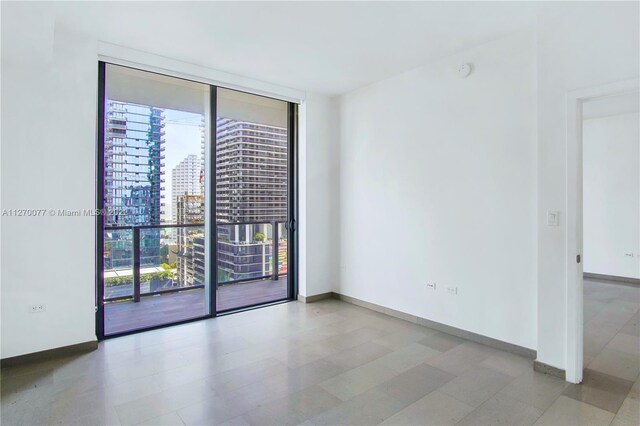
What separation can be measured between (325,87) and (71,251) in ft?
11.2

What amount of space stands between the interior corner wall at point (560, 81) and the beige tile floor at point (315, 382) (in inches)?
19.6

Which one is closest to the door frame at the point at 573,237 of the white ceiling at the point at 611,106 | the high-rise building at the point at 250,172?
the white ceiling at the point at 611,106

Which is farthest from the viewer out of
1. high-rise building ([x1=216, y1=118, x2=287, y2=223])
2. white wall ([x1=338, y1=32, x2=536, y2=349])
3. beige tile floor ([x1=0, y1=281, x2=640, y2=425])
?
high-rise building ([x1=216, y1=118, x2=287, y2=223])

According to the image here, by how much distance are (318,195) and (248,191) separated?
0.97m

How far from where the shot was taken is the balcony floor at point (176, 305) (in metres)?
4.03

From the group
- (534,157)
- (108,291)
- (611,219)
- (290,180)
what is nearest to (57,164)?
(108,291)

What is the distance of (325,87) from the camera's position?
15.5ft

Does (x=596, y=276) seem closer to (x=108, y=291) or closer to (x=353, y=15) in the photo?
(x=353, y=15)

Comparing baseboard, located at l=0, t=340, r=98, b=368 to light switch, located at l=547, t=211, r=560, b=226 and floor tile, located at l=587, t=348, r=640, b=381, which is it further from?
floor tile, located at l=587, t=348, r=640, b=381

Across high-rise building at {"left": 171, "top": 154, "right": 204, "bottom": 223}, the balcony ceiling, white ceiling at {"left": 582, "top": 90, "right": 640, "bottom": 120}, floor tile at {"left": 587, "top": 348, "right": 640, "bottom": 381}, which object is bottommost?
floor tile at {"left": 587, "top": 348, "right": 640, "bottom": 381}

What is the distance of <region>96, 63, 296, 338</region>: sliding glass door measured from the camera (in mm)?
3717

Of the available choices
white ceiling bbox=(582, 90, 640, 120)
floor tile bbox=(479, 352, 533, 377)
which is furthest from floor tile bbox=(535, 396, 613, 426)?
white ceiling bbox=(582, 90, 640, 120)

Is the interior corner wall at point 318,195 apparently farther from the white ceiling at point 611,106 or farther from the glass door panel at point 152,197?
the white ceiling at point 611,106

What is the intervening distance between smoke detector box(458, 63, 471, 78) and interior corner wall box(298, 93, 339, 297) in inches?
77.4
